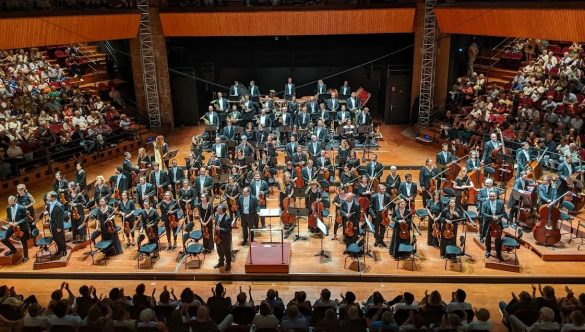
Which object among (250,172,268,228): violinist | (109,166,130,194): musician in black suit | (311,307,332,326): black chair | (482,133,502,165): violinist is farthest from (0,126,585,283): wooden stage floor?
(311,307,332,326): black chair

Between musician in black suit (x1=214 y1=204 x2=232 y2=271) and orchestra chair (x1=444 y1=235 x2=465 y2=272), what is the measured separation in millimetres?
4332

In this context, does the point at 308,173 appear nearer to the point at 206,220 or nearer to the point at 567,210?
the point at 206,220

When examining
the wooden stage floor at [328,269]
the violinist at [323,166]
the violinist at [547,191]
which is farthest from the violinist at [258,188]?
the violinist at [547,191]

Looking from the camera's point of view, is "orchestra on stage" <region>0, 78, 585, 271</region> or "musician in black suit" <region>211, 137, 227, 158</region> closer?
"orchestra on stage" <region>0, 78, 585, 271</region>

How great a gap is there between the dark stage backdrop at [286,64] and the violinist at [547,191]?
432 inches

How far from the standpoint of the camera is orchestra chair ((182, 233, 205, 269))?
10.8 metres

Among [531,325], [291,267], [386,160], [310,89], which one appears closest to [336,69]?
[310,89]

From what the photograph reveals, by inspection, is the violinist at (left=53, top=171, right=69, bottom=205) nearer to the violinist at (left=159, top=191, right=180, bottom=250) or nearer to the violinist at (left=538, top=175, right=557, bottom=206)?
the violinist at (left=159, top=191, right=180, bottom=250)

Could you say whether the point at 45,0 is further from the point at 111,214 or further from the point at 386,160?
the point at 386,160

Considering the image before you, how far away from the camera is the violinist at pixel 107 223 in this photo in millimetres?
11180

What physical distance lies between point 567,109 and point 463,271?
7.93 meters

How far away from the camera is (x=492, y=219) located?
10406 millimetres

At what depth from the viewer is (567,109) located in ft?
51.6

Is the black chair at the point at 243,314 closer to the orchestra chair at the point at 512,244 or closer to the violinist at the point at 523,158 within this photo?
the orchestra chair at the point at 512,244
